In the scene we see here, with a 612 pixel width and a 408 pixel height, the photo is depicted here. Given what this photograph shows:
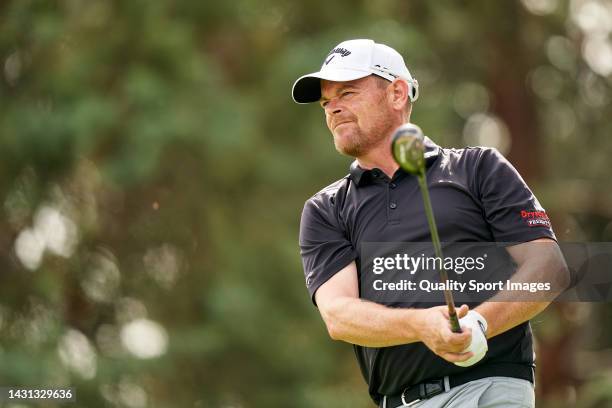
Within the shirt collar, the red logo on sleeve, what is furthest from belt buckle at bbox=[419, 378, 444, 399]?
the shirt collar

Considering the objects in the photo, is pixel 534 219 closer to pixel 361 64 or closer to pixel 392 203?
pixel 392 203

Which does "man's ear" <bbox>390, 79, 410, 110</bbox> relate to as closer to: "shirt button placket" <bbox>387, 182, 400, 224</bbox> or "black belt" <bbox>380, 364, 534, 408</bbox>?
"shirt button placket" <bbox>387, 182, 400, 224</bbox>

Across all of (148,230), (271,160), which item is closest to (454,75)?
(271,160)

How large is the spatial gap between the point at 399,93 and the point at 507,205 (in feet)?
2.29

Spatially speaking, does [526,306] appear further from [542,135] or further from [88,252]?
[542,135]

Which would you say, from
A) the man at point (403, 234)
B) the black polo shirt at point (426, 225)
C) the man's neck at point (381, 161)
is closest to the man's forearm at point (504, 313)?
the man at point (403, 234)

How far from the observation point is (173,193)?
44.8 feet

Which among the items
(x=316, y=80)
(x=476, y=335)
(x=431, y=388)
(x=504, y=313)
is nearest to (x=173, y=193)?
(x=316, y=80)

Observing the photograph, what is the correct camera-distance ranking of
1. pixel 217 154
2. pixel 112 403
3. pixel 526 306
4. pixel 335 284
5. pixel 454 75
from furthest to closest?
pixel 454 75
pixel 217 154
pixel 112 403
pixel 335 284
pixel 526 306

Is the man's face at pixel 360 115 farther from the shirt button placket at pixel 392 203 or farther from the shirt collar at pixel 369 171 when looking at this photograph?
the shirt button placket at pixel 392 203

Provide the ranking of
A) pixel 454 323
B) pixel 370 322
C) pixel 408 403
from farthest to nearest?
pixel 408 403 → pixel 370 322 → pixel 454 323

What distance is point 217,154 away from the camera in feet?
42.7

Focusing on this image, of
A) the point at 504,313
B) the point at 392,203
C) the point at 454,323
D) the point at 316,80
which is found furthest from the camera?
the point at 316,80

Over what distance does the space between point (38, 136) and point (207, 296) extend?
250 centimetres
